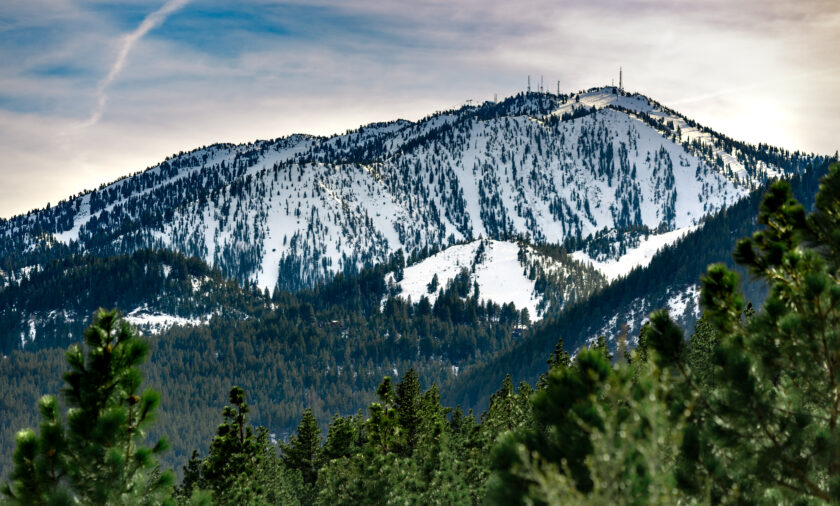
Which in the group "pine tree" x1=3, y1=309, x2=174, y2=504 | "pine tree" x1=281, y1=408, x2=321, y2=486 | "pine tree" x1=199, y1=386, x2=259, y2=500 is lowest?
"pine tree" x1=281, y1=408, x2=321, y2=486

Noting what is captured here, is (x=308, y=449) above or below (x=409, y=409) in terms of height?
below

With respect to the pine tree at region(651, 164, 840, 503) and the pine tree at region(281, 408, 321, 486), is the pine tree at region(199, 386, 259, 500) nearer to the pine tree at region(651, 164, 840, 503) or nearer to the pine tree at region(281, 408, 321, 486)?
the pine tree at region(281, 408, 321, 486)

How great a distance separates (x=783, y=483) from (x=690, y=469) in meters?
1.77

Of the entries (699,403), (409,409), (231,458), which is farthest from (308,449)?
(699,403)

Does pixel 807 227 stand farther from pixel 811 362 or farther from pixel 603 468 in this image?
pixel 603 468

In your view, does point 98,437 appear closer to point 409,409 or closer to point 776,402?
point 776,402

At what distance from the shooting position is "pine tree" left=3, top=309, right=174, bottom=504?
15891 millimetres

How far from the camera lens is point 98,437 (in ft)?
53.3

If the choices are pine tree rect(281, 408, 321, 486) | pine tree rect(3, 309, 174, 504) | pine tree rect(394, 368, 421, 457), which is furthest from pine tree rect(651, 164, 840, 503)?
pine tree rect(281, 408, 321, 486)

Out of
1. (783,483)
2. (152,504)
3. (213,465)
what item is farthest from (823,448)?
(213,465)

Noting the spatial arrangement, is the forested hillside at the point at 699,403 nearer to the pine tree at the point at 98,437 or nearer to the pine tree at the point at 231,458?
the pine tree at the point at 98,437

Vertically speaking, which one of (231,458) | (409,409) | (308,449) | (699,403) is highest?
(699,403)

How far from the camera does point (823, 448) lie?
1469cm

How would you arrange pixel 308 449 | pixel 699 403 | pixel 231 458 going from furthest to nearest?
pixel 308 449
pixel 231 458
pixel 699 403
